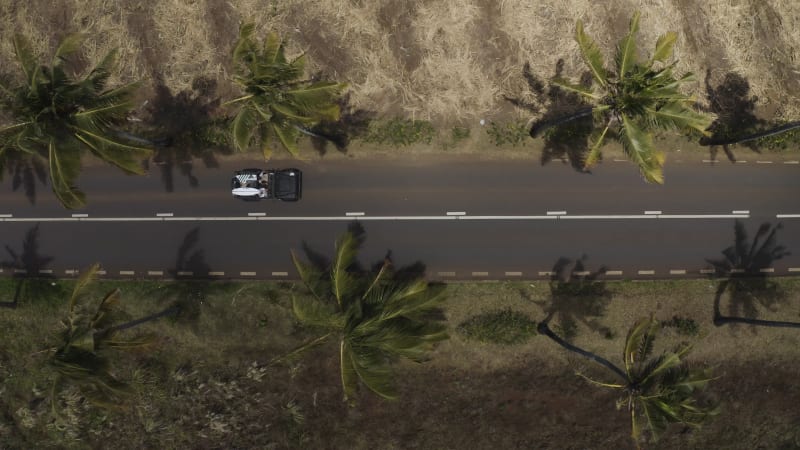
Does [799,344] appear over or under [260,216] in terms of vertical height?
under

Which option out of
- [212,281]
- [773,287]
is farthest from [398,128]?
[773,287]

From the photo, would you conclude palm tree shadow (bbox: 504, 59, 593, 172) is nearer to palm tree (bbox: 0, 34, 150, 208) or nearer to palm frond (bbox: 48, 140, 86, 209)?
palm tree (bbox: 0, 34, 150, 208)

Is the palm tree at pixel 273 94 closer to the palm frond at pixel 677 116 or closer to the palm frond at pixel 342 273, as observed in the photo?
the palm frond at pixel 342 273

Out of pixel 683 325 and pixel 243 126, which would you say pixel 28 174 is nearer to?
pixel 243 126

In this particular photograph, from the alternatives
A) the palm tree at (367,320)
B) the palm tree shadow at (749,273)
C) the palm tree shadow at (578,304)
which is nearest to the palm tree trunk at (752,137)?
the palm tree shadow at (749,273)

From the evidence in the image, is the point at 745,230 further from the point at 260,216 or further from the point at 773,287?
the point at 260,216

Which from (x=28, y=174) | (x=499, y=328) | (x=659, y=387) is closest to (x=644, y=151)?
(x=659, y=387)

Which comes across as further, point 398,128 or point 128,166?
point 398,128
